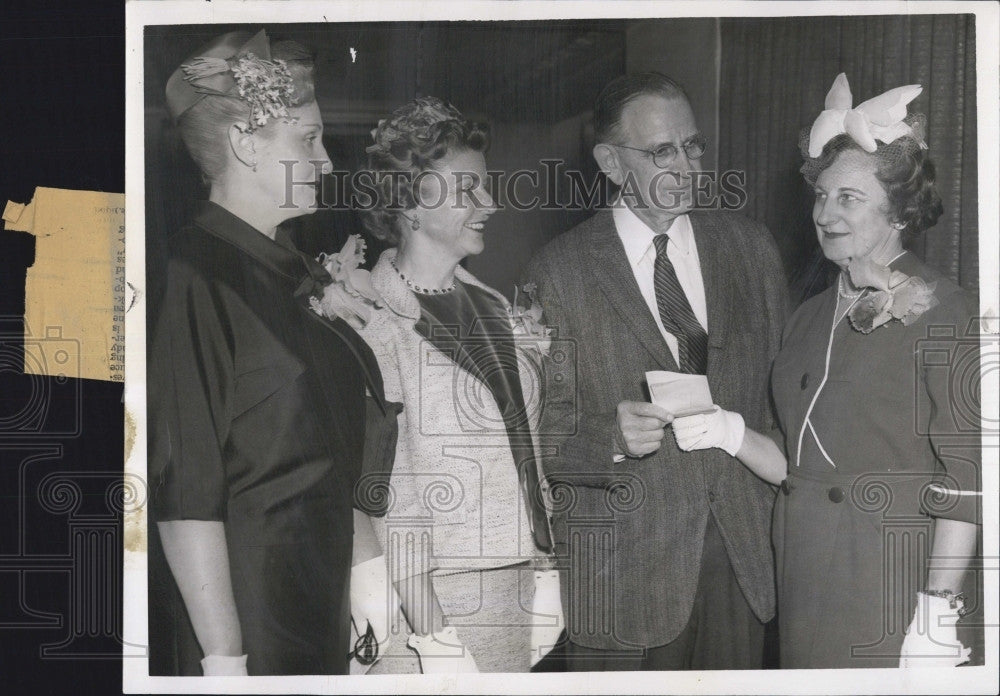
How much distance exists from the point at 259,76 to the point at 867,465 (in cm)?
176

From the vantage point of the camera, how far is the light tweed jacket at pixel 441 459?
2.15 meters

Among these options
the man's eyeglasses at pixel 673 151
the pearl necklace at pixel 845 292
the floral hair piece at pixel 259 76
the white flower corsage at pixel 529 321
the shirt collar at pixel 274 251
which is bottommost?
the white flower corsage at pixel 529 321

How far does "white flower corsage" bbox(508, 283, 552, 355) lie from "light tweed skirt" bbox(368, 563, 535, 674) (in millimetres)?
546

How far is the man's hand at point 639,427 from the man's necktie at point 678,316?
13cm

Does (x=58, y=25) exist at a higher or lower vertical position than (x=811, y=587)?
higher

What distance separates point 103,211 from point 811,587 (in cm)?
199

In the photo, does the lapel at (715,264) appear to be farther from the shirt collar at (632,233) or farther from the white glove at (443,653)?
the white glove at (443,653)

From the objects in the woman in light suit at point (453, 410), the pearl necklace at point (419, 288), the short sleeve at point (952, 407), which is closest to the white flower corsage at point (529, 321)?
the woman in light suit at point (453, 410)

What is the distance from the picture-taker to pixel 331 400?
7.01 ft

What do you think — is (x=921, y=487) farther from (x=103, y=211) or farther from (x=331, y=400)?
(x=103, y=211)

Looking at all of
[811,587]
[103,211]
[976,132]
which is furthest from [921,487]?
[103,211]

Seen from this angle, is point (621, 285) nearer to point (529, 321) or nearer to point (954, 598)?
point (529, 321)

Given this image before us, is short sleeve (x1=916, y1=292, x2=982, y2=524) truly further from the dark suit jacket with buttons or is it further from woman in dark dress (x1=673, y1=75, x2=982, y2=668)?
the dark suit jacket with buttons

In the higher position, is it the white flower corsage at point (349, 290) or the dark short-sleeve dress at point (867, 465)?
the white flower corsage at point (349, 290)
